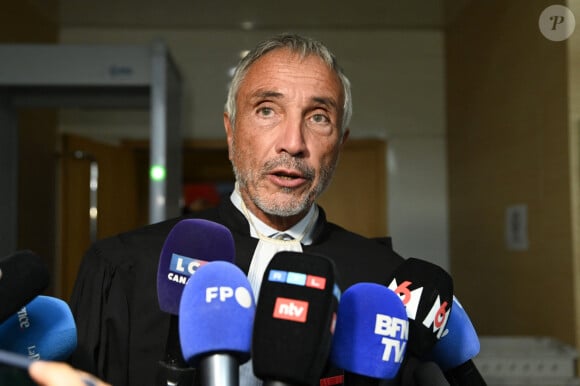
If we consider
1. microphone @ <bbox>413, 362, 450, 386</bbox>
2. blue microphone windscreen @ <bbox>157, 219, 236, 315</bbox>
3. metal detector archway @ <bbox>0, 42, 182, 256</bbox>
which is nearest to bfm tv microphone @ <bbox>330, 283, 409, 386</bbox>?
microphone @ <bbox>413, 362, 450, 386</bbox>

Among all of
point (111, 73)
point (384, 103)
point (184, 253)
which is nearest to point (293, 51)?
point (184, 253)

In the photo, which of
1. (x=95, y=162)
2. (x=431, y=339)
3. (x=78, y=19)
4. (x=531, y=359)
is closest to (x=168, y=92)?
(x=95, y=162)

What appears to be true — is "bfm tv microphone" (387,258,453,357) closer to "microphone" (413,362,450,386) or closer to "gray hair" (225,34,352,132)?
"microphone" (413,362,450,386)

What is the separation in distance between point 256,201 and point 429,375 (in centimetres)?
43

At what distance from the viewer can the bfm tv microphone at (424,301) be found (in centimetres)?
63

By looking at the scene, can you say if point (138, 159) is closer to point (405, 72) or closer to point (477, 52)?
point (405, 72)

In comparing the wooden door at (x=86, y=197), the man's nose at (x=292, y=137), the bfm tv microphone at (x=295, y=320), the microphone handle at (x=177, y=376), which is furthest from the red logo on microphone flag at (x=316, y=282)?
the wooden door at (x=86, y=197)

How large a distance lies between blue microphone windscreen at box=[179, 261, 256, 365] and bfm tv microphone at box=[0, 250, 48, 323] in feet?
0.38

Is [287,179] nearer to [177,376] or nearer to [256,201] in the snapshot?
[256,201]

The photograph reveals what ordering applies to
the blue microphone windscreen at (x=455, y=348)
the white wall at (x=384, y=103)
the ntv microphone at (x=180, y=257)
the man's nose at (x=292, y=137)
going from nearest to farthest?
the ntv microphone at (x=180, y=257) → the blue microphone windscreen at (x=455, y=348) → the man's nose at (x=292, y=137) → the white wall at (x=384, y=103)

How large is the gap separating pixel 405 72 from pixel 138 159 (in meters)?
1.84

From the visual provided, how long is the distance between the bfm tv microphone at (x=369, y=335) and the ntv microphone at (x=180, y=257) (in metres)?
0.15

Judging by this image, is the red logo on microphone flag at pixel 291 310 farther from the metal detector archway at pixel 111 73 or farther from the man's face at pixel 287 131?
the metal detector archway at pixel 111 73

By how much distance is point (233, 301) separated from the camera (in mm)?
516
